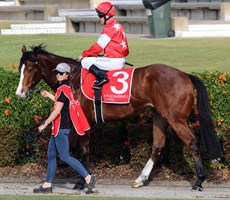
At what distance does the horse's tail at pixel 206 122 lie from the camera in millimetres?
10023

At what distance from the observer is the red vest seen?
9.65 meters

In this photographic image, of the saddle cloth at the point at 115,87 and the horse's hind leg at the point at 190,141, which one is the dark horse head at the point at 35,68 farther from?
the horse's hind leg at the point at 190,141

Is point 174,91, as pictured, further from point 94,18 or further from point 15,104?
→ point 94,18

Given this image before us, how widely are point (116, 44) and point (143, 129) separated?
1.34 meters

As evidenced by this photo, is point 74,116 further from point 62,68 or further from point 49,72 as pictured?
point 49,72

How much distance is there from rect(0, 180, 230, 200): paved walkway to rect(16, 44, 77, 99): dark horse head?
1277 millimetres

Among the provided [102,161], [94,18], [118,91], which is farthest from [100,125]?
[94,18]

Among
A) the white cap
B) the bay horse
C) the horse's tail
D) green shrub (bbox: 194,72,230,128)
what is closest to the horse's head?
the bay horse

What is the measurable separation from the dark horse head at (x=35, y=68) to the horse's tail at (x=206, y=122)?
1.72 m

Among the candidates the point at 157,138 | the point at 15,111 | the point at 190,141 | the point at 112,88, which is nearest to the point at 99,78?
the point at 112,88

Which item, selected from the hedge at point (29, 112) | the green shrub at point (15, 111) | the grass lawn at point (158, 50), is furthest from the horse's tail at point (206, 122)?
the grass lawn at point (158, 50)

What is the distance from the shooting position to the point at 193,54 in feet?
64.3

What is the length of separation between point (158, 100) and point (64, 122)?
4.05ft

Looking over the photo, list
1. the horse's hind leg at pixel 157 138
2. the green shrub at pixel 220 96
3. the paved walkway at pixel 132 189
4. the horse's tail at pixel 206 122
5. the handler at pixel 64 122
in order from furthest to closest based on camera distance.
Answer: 1. the green shrub at pixel 220 96
2. the horse's hind leg at pixel 157 138
3. the horse's tail at pixel 206 122
4. the paved walkway at pixel 132 189
5. the handler at pixel 64 122
